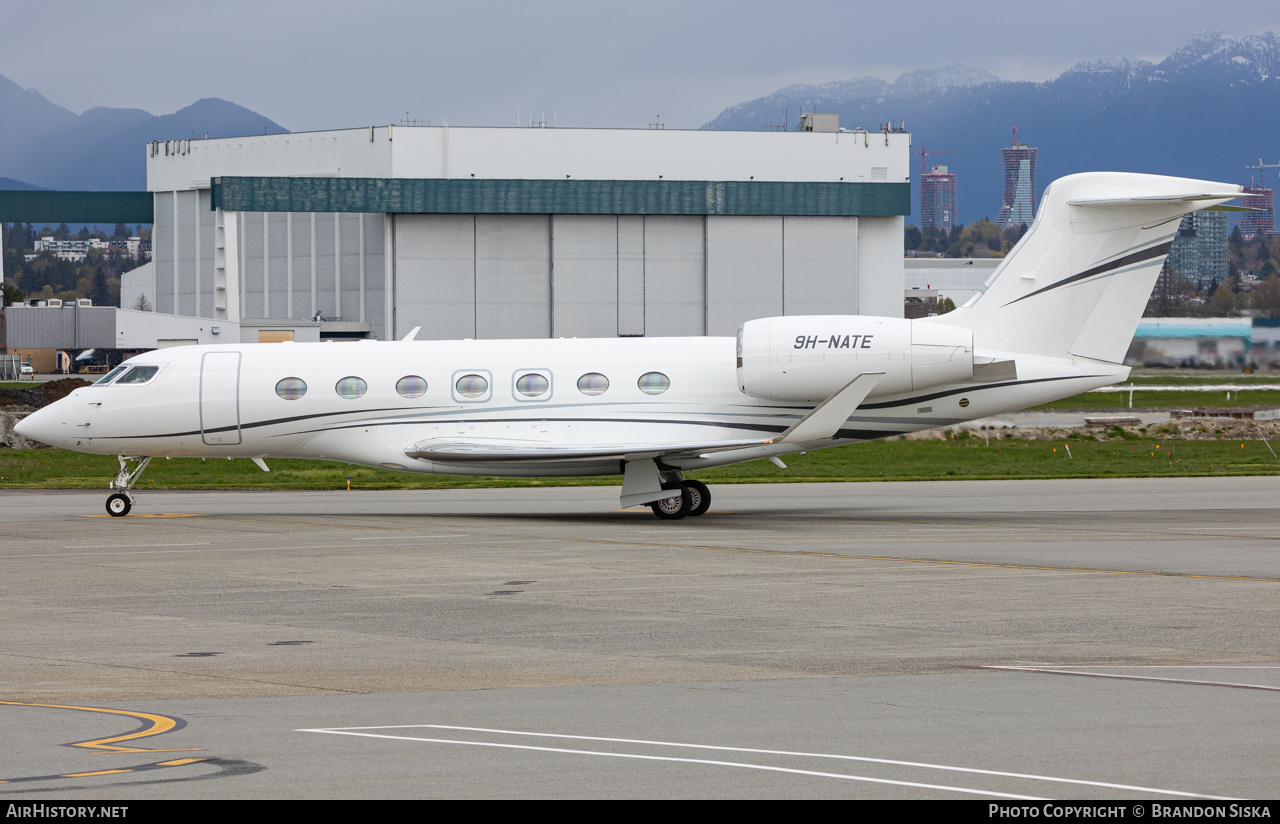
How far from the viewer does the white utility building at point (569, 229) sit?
281 feet

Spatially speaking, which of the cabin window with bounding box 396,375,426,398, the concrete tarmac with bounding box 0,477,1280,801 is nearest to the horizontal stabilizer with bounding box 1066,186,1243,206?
the concrete tarmac with bounding box 0,477,1280,801

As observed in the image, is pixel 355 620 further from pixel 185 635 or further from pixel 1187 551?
pixel 1187 551

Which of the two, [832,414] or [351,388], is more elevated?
[351,388]

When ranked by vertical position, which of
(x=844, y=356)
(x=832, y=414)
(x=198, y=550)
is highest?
(x=844, y=356)

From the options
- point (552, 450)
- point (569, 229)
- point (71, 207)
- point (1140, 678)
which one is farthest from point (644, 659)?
point (71, 207)

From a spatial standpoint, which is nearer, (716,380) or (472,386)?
(716,380)

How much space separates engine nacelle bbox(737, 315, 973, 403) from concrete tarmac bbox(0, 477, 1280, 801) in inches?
98.1

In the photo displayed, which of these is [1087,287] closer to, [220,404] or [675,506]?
[675,506]

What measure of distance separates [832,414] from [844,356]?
1.39 meters

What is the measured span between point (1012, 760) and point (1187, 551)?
12.9m

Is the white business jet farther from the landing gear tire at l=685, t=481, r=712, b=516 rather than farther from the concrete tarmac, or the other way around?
the concrete tarmac

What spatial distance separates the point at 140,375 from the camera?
26203 mm

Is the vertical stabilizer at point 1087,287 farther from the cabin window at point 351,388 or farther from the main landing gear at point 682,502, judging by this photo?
the cabin window at point 351,388

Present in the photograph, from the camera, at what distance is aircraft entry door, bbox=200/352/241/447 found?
25703 millimetres
